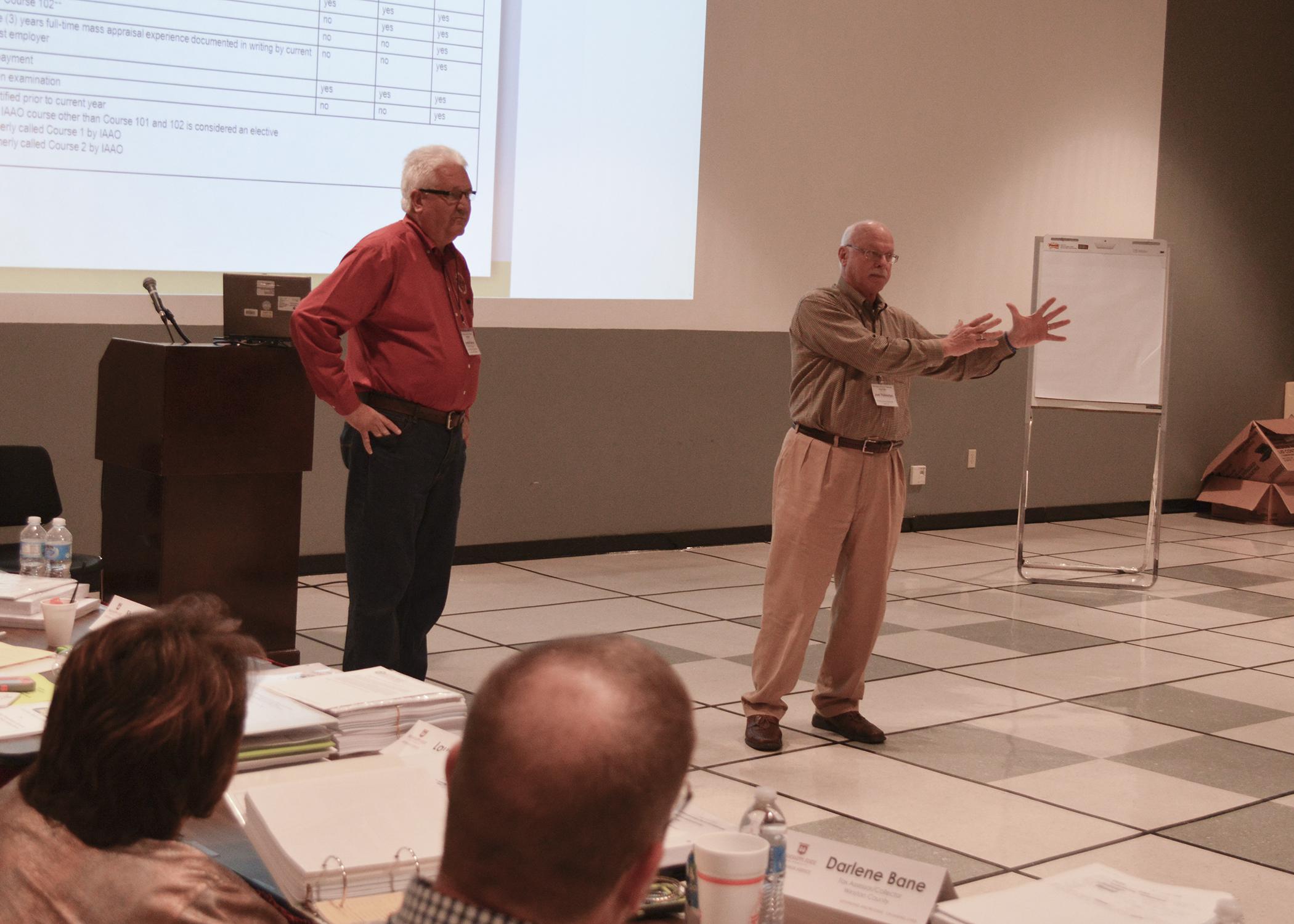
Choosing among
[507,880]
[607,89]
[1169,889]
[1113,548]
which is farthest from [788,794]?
[1113,548]

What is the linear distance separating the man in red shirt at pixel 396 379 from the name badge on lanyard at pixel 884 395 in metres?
1.20

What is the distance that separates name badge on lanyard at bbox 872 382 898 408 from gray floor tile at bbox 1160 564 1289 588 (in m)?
4.04

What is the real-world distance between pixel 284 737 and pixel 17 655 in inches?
28.8

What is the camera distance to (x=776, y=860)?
175cm

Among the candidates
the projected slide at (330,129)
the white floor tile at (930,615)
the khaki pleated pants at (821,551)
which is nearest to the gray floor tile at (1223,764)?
the khaki pleated pants at (821,551)

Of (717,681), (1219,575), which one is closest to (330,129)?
(717,681)

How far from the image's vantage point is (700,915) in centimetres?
168

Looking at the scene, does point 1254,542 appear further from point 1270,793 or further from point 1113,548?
point 1270,793

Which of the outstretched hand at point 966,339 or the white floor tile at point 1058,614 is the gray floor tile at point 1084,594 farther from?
the outstretched hand at point 966,339

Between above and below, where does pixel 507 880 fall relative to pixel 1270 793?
above

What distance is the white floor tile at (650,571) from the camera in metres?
6.68

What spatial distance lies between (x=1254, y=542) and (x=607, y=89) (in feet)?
17.0

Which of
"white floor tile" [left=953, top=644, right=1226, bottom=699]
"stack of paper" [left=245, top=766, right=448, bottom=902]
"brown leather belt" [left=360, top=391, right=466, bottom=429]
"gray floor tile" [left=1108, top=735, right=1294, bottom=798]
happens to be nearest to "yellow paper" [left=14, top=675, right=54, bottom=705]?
"stack of paper" [left=245, top=766, right=448, bottom=902]

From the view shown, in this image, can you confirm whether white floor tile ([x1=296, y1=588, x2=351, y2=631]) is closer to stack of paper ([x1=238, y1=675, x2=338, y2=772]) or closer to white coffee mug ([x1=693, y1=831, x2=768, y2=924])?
stack of paper ([x1=238, y1=675, x2=338, y2=772])
